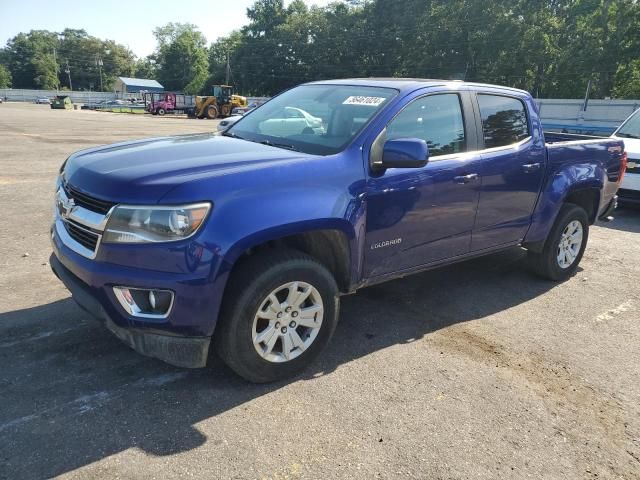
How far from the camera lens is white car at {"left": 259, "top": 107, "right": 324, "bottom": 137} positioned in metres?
3.77

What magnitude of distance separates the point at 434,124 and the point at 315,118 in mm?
922

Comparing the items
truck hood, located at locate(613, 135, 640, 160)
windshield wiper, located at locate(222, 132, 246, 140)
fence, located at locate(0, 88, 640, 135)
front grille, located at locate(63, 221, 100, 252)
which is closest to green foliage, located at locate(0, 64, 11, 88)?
fence, located at locate(0, 88, 640, 135)

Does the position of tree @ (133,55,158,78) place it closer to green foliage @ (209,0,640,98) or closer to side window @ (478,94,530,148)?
green foliage @ (209,0,640,98)

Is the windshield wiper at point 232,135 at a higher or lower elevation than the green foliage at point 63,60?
lower

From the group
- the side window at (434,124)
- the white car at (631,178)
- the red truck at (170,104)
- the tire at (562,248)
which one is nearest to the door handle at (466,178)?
the side window at (434,124)

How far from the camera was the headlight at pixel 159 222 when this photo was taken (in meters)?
2.66

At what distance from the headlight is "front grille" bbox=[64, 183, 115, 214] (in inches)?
6.0

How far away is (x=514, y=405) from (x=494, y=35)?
5118 cm

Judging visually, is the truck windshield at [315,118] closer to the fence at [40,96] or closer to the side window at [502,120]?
the side window at [502,120]

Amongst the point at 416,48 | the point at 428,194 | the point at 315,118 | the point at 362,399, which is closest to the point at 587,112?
the point at 428,194

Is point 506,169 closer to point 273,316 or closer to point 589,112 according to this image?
point 273,316

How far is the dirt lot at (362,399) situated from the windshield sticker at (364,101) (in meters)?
1.73

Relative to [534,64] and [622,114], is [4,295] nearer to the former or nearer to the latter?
[622,114]

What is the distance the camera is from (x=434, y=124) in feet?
12.9
